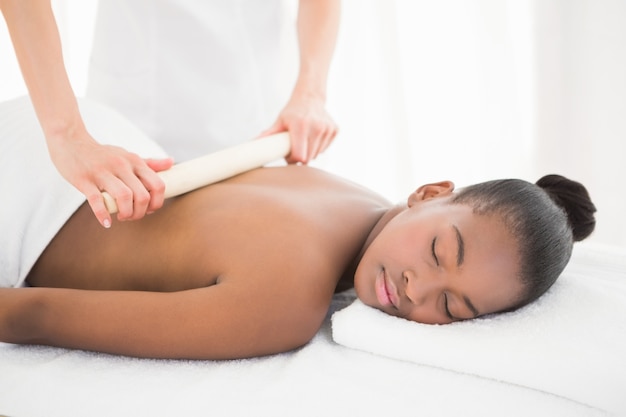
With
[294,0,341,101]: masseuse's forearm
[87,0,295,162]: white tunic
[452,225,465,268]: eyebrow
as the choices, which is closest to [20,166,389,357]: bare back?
[452,225,465,268]: eyebrow

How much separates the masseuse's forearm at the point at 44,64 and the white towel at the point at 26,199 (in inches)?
8.0

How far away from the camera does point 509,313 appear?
1.11 metres

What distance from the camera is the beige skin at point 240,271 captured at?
101 centimetres

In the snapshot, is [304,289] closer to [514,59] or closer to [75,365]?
[75,365]

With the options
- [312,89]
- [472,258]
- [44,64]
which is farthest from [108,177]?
[312,89]

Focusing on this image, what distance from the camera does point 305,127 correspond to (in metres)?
1.48

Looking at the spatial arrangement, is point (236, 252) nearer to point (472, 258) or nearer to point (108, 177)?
point (108, 177)

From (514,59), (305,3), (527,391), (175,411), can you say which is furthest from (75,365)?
(514,59)

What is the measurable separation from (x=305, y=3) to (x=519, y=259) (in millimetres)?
975

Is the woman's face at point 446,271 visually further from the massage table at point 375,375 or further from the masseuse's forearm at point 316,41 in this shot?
the masseuse's forearm at point 316,41

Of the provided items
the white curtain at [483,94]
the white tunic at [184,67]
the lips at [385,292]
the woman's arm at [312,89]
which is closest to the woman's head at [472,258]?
the lips at [385,292]

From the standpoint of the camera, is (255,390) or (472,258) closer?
(255,390)

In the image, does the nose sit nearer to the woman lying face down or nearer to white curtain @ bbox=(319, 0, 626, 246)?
the woman lying face down

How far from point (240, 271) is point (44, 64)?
450mm
